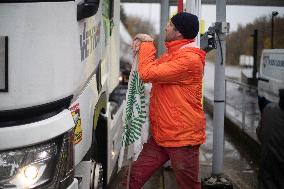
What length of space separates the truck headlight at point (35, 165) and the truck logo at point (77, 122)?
10.2 inches

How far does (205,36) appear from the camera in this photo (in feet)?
18.9

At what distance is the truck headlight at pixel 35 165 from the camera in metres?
2.65

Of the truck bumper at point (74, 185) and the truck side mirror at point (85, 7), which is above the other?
the truck side mirror at point (85, 7)

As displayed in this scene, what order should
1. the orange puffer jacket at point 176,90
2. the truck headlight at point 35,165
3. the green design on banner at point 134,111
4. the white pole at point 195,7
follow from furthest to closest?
the white pole at point 195,7 < the green design on banner at point 134,111 < the orange puffer jacket at point 176,90 < the truck headlight at point 35,165

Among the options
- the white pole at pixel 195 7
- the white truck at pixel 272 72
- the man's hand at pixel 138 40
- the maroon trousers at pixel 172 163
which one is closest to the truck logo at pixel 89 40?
the man's hand at pixel 138 40

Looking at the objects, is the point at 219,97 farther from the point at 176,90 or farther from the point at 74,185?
the point at 74,185

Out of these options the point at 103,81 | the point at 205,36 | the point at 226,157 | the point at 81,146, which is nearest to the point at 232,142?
the point at 226,157

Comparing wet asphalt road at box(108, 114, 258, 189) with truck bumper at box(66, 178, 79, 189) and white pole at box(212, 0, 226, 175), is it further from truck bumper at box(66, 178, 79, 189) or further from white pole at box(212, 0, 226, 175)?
truck bumper at box(66, 178, 79, 189)

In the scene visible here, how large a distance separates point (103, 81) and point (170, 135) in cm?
91

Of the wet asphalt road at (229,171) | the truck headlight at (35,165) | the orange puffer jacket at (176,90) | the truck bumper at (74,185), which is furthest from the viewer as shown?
the wet asphalt road at (229,171)

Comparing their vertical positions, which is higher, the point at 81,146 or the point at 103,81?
the point at 103,81

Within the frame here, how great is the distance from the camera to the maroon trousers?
4.11 metres

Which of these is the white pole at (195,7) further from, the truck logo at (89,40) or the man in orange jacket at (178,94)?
the truck logo at (89,40)

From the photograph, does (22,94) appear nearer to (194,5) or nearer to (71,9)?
(71,9)
